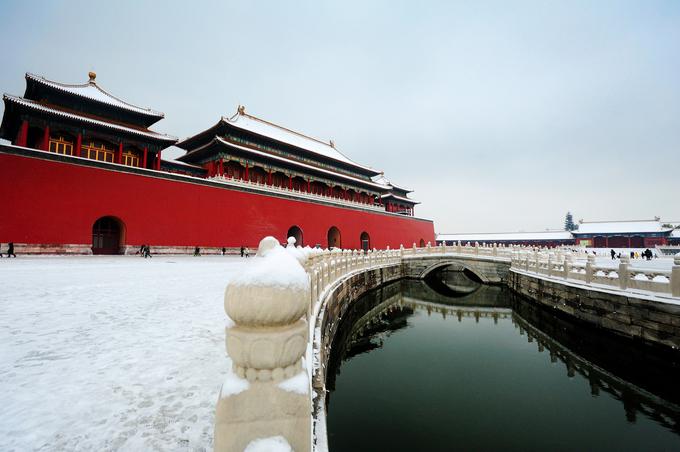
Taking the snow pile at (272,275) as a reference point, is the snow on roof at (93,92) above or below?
above

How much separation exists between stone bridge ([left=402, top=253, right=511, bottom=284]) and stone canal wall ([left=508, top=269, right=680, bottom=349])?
6.85m

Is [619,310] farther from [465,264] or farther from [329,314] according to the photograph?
[465,264]

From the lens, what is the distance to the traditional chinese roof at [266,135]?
2019 cm

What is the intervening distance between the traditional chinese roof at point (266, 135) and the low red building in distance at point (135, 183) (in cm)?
13

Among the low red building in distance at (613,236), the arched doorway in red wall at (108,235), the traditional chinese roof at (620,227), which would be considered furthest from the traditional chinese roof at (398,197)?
the arched doorway in red wall at (108,235)

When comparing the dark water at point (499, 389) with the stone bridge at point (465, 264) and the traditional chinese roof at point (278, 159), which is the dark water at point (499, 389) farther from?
the traditional chinese roof at point (278, 159)

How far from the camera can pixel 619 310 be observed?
25.7ft

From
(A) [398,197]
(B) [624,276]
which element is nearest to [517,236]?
(A) [398,197]

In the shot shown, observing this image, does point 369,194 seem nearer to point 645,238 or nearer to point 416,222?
point 416,222

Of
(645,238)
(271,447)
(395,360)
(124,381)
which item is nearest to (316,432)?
(271,447)

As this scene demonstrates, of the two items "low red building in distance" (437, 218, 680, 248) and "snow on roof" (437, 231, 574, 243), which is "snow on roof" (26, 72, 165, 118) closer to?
"low red building in distance" (437, 218, 680, 248)

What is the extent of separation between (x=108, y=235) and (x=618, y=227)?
165ft

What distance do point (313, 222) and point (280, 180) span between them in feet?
13.9

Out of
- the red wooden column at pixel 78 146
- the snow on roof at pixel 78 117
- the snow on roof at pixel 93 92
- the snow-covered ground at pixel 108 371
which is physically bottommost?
the snow-covered ground at pixel 108 371
